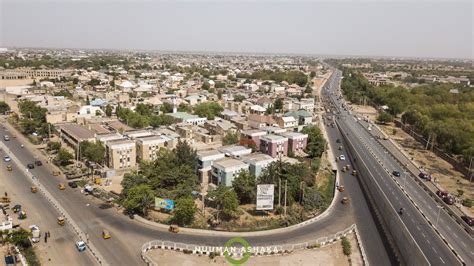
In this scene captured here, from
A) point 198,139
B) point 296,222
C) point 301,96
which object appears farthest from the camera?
point 301,96

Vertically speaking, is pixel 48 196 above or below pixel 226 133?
below

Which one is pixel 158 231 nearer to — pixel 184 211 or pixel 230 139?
pixel 184 211

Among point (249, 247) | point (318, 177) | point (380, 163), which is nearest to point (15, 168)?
point (249, 247)

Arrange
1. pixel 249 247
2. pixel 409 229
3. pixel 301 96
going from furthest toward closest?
pixel 301 96
pixel 409 229
pixel 249 247

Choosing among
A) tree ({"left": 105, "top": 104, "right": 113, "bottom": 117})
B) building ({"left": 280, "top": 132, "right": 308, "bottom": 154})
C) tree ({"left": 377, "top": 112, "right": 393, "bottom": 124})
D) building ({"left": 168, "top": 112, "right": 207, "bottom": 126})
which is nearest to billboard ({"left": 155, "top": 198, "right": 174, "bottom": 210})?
building ({"left": 280, "top": 132, "right": 308, "bottom": 154})

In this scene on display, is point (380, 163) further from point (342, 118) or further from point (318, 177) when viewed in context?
point (342, 118)

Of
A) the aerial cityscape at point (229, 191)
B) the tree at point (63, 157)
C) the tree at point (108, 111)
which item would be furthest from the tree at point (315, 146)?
the tree at point (108, 111)

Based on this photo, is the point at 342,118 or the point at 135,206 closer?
the point at 135,206
